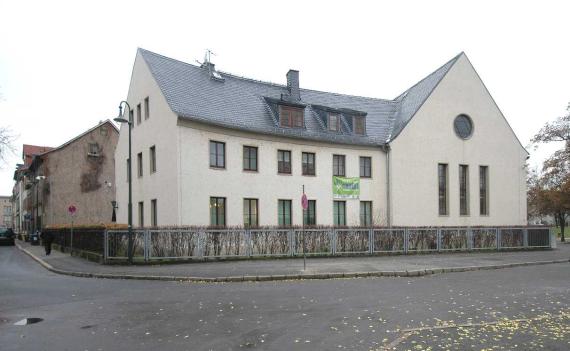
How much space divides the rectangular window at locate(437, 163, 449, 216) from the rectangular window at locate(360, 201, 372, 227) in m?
5.15

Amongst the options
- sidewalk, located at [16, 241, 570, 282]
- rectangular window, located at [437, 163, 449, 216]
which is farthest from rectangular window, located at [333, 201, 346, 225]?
sidewalk, located at [16, 241, 570, 282]

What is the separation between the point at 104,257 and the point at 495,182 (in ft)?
84.1

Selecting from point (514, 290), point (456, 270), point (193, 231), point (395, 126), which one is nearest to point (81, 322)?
point (514, 290)

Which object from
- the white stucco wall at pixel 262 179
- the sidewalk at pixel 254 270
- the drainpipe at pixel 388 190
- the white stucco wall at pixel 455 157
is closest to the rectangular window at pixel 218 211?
the white stucco wall at pixel 262 179

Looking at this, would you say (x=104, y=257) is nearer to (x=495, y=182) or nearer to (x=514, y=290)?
(x=514, y=290)

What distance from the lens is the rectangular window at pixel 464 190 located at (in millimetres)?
31266

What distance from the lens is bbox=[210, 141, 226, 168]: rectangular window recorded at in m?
24.0

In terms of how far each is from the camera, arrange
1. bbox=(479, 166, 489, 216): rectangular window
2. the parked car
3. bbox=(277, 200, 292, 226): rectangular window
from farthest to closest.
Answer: the parked car
bbox=(479, 166, 489, 216): rectangular window
bbox=(277, 200, 292, 226): rectangular window

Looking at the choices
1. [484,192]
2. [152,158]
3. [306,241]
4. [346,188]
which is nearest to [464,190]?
[484,192]

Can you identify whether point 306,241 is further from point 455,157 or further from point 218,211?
point 455,157

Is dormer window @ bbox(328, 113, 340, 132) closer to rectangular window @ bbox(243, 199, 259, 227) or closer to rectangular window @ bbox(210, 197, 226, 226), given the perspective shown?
rectangular window @ bbox(243, 199, 259, 227)

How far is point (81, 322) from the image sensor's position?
804cm

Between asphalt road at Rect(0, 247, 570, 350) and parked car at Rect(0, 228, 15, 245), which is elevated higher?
asphalt road at Rect(0, 247, 570, 350)

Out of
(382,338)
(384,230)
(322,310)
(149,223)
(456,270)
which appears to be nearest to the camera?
(382,338)
